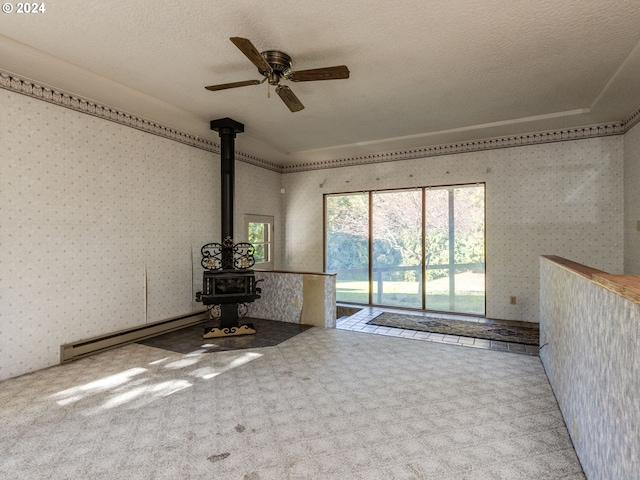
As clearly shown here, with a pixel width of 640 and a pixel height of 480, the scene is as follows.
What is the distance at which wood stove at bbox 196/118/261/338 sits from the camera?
14.4 feet

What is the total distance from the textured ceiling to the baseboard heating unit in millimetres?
2740

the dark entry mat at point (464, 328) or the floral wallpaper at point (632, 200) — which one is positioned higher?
the floral wallpaper at point (632, 200)

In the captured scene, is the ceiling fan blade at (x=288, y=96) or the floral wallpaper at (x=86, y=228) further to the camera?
the floral wallpaper at (x=86, y=228)

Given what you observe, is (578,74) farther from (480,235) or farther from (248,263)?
(248,263)

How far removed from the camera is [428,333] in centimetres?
448

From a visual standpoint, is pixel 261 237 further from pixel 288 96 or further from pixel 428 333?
pixel 288 96

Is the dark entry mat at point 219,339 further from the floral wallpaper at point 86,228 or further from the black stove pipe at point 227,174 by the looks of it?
the black stove pipe at point 227,174

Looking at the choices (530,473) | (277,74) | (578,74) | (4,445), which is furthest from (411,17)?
(4,445)

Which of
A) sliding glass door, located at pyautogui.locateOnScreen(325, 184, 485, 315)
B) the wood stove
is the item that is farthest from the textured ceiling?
sliding glass door, located at pyautogui.locateOnScreen(325, 184, 485, 315)

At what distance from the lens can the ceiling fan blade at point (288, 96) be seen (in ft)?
9.71

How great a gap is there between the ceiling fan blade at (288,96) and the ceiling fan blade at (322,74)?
211 mm

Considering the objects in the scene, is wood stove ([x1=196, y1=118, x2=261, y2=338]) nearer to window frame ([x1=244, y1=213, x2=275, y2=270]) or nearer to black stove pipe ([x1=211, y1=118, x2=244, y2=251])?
black stove pipe ([x1=211, y1=118, x2=244, y2=251])

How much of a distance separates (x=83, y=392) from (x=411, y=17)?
157 inches

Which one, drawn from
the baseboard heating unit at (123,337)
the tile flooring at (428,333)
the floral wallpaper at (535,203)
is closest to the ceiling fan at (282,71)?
the baseboard heating unit at (123,337)
